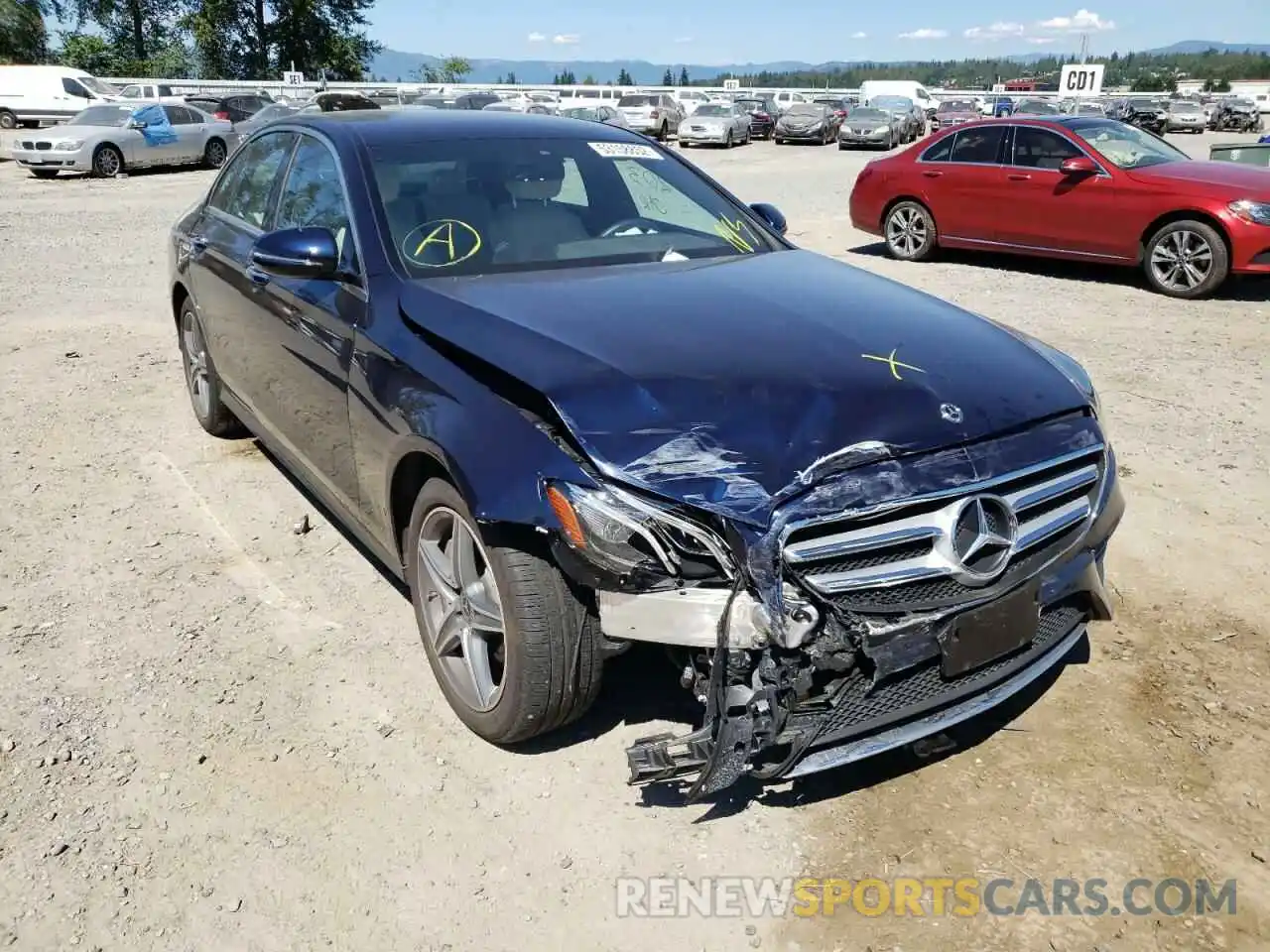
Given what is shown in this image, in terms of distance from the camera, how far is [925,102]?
47656mm

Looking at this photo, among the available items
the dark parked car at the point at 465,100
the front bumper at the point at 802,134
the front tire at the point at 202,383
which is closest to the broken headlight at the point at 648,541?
the front tire at the point at 202,383

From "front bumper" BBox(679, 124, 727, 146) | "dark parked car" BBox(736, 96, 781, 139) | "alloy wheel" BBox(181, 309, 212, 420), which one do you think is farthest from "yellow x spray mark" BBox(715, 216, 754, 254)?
"dark parked car" BBox(736, 96, 781, 139)

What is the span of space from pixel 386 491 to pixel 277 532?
1613 mm

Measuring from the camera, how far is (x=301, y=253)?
3367 millimetres

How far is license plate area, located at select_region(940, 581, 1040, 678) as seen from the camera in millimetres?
2516

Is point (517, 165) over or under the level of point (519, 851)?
over

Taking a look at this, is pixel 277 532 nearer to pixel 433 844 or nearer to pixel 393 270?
pixel 393 270

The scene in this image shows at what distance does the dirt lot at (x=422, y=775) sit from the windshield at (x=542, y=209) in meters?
1.40

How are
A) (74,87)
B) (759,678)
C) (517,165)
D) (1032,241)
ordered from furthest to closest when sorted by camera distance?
(74,87) < (1032,241) < (517,165) < (759,678)

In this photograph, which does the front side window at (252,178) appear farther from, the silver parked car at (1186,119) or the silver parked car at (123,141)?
the silver parked car at (1186,119)

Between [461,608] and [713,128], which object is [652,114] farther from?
[461,608]

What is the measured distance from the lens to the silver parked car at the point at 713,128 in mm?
32625

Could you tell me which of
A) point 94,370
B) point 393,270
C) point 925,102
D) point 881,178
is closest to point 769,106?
point 925,102

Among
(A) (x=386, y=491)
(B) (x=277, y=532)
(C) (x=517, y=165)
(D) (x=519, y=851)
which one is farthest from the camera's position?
Answer: (B) (x=277, y=532)
